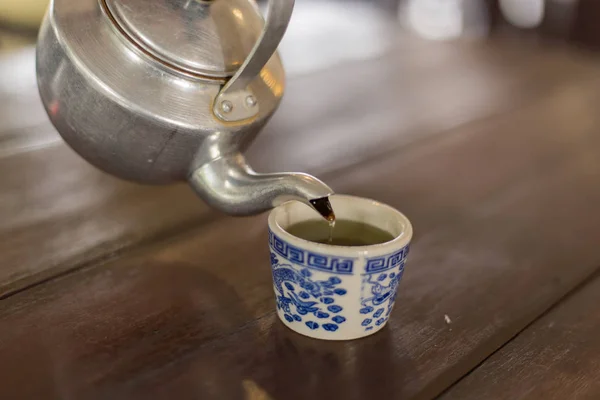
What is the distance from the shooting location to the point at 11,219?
75cm

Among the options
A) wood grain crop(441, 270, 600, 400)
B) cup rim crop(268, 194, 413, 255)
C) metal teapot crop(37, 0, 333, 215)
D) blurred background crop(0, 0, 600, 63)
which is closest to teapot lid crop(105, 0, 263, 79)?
metal teapot crop(37, 0, 333, 215)

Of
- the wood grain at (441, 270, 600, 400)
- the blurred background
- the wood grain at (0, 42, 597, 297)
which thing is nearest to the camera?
the wood grain at (441, 270, 600, 400)

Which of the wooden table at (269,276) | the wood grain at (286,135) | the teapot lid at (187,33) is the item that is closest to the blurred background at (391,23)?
the wood grain at (286,135)

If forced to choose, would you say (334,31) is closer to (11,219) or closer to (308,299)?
(11,219)

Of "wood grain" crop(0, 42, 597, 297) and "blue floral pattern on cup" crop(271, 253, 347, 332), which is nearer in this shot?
"blue floral pattern on cup" crop(271, 253, 347, 332)

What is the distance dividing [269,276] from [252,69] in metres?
0.20

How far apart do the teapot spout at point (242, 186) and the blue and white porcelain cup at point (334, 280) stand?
20 mm

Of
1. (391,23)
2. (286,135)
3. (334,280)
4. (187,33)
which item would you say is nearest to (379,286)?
(334,280)

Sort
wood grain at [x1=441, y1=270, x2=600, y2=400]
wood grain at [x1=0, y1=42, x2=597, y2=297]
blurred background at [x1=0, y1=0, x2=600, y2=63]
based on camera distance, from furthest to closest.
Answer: blurred background at [x1=0, y1=0, x2=600, y2=63] → wood grain at [x1=0, y1=42, x2=597, y2=297] → wood grain at [x1=441, y1=270, x2=600, y2=400]

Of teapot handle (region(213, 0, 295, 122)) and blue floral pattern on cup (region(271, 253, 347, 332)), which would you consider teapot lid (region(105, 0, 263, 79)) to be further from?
blue floral pattern on cup (region(271, 253, 347, 332))

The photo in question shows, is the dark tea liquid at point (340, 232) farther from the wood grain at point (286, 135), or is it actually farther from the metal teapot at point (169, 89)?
the wood grain at point (286, 135)

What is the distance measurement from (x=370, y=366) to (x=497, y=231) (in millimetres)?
307

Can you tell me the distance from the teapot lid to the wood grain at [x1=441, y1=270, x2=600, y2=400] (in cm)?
32

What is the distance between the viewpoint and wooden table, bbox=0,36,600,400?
54cm
